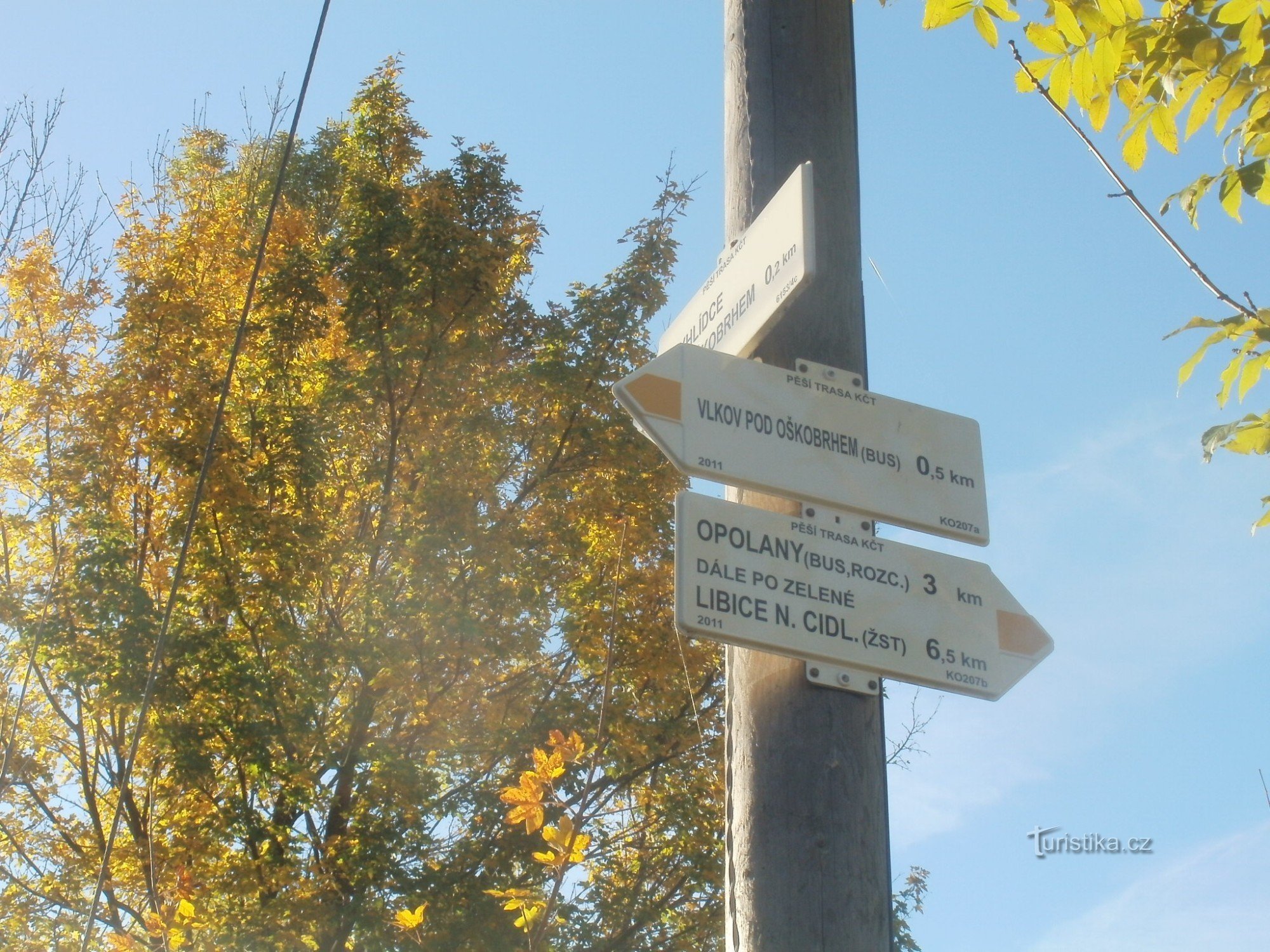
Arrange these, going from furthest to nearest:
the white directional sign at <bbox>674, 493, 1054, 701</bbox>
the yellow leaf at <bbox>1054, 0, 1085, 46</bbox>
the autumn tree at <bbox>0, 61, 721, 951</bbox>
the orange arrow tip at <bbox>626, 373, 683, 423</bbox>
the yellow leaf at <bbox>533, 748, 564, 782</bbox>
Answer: the autumn tree at <bbox>0, 61, 721, 951</bbox>
the yellow leaf at <bbox>533, 748, 564, 782</bbox>
the yellow leaf at <bbox>1054, 0, 1085, 46</bbox>
the orange arrow tip at <bbox>626, 373, 683, 423</bbox>
the white directional sign at <bbox>674, 493, 1054, 701</bbox>

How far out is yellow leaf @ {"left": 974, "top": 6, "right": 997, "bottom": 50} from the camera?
2.94 metres

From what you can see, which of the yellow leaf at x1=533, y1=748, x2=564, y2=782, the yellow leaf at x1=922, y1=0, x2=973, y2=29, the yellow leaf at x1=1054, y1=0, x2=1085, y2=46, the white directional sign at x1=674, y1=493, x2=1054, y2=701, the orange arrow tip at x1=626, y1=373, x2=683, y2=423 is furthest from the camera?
the yellow leaf at x1=533, y1=748, x2=564, y2=782

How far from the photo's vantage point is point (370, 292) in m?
8.98

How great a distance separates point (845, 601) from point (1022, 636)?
1.24 ft

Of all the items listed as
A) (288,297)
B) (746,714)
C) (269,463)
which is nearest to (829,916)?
(746,714)

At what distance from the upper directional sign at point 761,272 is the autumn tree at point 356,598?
182 inches

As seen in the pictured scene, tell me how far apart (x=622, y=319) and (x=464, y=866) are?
382cm

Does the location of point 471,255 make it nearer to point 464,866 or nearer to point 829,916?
point 464,866

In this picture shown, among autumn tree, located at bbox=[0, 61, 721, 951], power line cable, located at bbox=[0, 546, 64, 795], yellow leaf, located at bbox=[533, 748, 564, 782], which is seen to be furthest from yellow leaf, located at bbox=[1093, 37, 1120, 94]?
autumn tree, located at bbox=[0, 61, 721, 951]

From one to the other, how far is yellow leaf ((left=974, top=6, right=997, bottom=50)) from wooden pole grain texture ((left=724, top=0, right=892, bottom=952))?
361mm

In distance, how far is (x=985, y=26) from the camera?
2961mm

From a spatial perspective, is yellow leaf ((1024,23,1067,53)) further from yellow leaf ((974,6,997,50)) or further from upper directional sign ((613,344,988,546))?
upper directional sign ((613,344,988,546))

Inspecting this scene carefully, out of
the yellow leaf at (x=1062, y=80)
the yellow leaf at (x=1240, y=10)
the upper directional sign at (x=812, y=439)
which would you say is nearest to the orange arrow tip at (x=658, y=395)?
the upper directional sign at (x=812, y=439)

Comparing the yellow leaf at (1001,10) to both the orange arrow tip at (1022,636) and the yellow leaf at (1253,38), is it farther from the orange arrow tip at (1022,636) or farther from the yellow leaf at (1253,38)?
the orange arrow tip at (1022,636)
